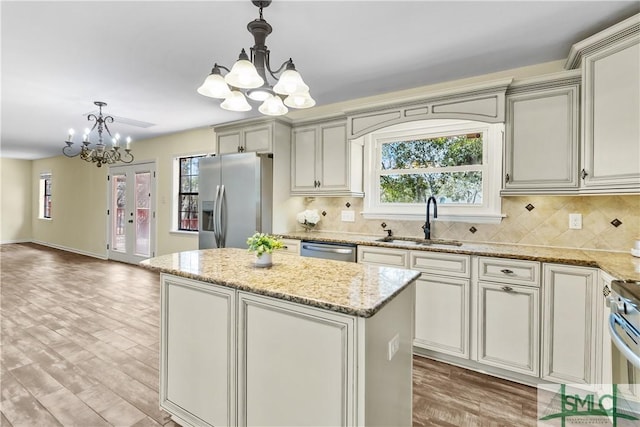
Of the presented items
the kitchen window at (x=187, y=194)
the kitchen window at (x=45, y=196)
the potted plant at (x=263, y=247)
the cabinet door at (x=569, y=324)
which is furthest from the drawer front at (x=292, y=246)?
the kitchen window at (x=45, y=196)

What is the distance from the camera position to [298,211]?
159 inches

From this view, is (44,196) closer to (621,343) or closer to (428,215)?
(428,215)

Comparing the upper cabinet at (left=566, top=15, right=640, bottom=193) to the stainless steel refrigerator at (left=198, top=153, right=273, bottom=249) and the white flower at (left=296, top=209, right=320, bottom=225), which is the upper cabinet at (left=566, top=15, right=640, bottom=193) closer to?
the white flower at (left=296, top=209, right=320, bottom=225)

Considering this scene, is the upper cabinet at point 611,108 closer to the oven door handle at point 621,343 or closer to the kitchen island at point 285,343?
the oven door handle at point 621,343

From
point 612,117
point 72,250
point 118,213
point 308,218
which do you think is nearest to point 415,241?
point 308,218

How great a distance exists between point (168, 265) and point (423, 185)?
8.46 feet

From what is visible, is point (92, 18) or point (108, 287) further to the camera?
point (108, 287)

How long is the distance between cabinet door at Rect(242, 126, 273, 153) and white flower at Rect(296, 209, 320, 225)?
85 cm

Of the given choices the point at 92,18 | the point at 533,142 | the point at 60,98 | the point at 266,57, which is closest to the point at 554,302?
the point at 533,142

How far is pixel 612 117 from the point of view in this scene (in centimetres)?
202

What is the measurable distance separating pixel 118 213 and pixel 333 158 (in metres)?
5.68

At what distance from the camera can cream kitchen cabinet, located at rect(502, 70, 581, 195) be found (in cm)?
233

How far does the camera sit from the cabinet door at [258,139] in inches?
142

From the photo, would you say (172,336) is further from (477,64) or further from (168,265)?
(477,64)
